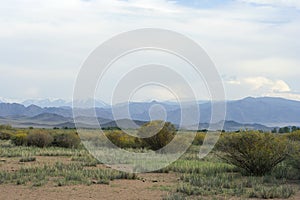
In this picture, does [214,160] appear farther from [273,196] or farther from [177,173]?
[273,196]

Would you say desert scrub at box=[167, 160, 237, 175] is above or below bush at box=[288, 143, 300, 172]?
below

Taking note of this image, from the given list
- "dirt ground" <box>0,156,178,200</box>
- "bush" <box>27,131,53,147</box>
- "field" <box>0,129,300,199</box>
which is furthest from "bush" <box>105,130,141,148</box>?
"dirt ground" <box>0,156,178,200</box>

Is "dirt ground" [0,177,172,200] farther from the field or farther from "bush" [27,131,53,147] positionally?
"bush" [27,131,53,147]

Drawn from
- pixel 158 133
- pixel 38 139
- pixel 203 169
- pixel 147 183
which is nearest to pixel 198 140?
pixel 158 133

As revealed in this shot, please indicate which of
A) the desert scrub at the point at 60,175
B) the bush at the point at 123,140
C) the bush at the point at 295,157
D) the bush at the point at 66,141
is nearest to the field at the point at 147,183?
the desert scrub at the point at 60,175

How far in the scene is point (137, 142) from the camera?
42.9m

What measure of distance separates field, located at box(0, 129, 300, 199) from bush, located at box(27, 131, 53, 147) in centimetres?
1662

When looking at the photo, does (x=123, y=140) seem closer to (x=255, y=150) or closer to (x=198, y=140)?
(x=198, y=140)

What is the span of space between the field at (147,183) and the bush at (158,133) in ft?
42.1

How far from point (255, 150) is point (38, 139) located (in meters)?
25.0

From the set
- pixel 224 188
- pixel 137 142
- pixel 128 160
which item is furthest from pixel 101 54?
pixel 137 142

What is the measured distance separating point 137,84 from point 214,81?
507 centimetres

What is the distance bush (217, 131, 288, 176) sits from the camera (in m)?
23.3

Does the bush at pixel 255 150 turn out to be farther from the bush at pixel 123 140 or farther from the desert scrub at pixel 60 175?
the bush at pixel 123 140
